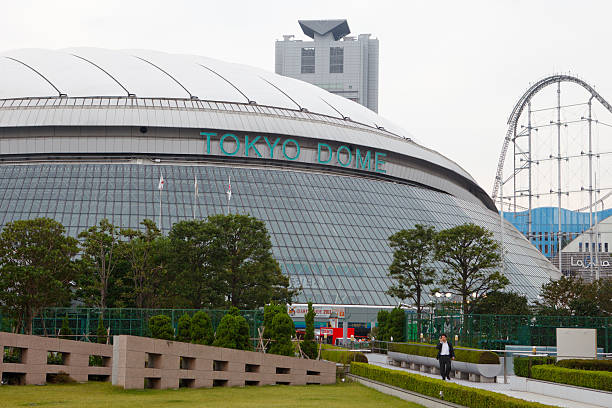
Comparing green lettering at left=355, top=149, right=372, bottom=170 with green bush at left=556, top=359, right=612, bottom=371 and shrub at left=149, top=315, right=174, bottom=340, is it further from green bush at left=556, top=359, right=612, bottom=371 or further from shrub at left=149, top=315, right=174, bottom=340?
green bush at left=556, top=359, right=612, bottom=371

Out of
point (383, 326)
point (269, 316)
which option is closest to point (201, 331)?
point (269, 316)

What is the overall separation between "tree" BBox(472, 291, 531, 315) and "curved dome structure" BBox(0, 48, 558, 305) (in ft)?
32.6

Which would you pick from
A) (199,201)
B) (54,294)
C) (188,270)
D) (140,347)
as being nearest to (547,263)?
(199,201)

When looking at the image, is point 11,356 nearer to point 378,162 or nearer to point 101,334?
point 101,334

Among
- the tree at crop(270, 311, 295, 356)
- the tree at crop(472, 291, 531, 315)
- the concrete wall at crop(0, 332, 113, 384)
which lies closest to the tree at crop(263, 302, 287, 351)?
the tree at crop(270, 311, 295, 356)

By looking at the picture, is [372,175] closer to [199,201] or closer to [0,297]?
[199,201]

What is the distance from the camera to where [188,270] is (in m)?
48.0

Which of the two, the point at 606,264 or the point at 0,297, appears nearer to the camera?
the point at 0,297

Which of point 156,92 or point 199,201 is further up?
point 156,92

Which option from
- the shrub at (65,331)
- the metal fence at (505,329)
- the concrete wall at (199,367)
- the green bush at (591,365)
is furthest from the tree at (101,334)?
the green bush at (591,365)

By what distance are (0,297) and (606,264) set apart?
110m

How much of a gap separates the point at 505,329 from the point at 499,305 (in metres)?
10.7

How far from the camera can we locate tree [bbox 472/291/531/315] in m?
53.8

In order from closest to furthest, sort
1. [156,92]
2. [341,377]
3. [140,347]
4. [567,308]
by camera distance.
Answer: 1. [140,347]
2. [341,377]
3. [567,308]
4. [156,92]
